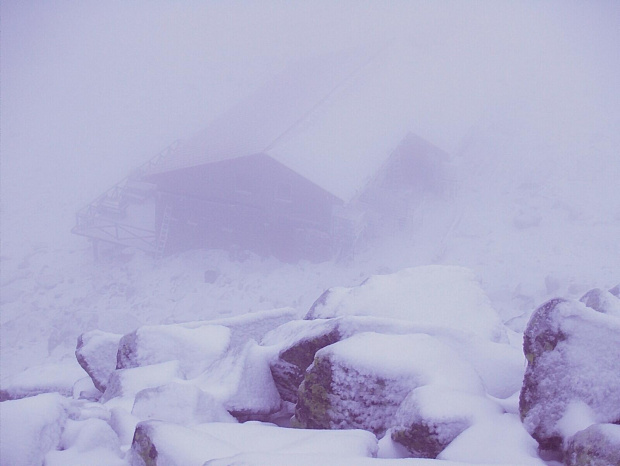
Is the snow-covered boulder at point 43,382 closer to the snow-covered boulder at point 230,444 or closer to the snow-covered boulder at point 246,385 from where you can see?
the snow-covered boulder at point 246,385

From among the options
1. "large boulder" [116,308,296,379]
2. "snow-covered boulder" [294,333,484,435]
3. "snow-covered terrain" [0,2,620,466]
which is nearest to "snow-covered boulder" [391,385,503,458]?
"snow-covered terrain" [0,2,620,466]

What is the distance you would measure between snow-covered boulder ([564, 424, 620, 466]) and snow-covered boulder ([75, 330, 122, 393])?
653cm

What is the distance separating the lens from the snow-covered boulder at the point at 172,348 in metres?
6.54

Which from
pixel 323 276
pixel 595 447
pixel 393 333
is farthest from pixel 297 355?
pixel 323 276

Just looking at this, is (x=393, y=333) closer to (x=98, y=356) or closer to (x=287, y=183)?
(x=98, y=356)

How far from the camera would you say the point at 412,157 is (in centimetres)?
2458

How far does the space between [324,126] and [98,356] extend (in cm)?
1769

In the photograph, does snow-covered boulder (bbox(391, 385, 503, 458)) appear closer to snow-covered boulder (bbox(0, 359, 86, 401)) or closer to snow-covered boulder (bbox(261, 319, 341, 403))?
snow-covered boulder (bbox(261, 319, 341, 403))

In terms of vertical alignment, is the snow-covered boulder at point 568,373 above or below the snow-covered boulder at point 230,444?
above

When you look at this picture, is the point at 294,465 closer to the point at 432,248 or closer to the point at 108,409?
the point at 108,409

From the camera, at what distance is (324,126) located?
22.8 metres

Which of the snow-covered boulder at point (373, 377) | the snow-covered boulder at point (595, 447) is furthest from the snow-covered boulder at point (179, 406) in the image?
the snow-covered boulder at point (595, 447)

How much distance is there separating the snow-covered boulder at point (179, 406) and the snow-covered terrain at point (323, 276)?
0.05ft

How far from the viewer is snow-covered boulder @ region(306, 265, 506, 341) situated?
20.9 feet
